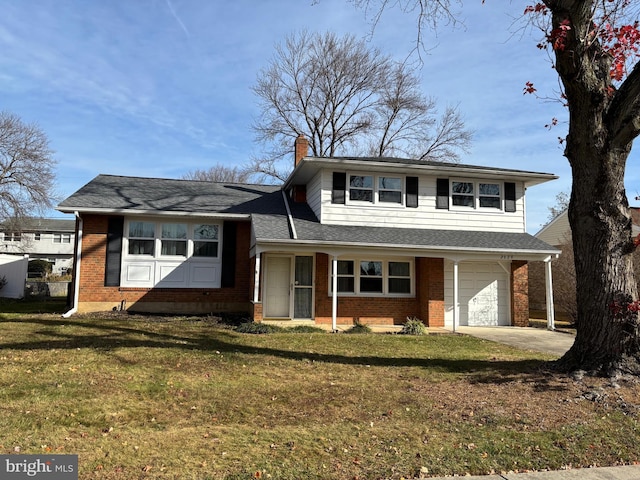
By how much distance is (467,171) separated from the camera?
614 inches

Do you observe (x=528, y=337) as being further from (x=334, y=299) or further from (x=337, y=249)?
(x=337, y=249)

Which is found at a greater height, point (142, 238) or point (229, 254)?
point (142, 238)

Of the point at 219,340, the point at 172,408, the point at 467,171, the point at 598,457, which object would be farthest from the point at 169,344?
the point at 467,171

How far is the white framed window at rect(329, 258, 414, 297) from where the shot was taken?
1510cm

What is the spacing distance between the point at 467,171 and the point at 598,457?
12173 millimetres

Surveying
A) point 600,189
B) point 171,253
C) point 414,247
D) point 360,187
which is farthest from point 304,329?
point 600,189

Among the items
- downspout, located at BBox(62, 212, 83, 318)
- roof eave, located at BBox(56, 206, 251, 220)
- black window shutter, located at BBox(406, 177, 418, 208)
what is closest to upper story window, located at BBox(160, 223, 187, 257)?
roof eave, located at BBox(56, 206, 251, 220)

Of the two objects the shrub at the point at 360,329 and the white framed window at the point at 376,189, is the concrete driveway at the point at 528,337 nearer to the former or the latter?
the shrub at the point at 360,329

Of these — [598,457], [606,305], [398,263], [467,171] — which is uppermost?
[467,171]

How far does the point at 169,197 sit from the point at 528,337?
12.7 m

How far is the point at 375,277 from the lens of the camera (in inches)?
603

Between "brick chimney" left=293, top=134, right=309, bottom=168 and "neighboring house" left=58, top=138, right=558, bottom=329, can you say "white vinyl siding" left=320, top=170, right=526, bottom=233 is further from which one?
"brick chimney" left=293, top=134, right=309, bottom=168

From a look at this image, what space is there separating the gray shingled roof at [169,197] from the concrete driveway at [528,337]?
25.6 feet

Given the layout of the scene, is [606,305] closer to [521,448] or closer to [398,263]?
[521,448]
